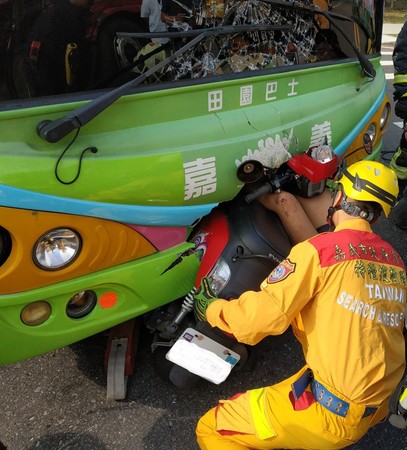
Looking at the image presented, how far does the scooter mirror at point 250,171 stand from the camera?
2.26 meters

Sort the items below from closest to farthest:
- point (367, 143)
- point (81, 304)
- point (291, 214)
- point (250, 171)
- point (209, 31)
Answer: point (81, 304)
point (209, 31)
point (250, 171)
point (291, 214)
point (367, 143)

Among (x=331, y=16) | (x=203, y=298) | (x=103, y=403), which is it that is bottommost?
(x=103, y=403)

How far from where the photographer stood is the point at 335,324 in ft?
5.59

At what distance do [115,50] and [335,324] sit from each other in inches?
57.5

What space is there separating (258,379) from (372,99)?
193cm

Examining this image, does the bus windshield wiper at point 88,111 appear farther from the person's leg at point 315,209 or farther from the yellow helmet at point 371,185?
the person's leg at point 315,209

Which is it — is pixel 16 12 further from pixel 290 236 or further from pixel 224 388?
pixel 224 388

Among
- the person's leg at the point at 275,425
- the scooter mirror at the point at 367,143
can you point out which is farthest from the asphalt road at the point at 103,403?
the scooter mirror at the point at 367,143

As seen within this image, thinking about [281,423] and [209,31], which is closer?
[281,423]

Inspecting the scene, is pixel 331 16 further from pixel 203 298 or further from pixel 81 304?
pixel 81 304

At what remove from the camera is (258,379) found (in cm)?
256

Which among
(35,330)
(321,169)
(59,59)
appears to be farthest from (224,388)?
(59,59)

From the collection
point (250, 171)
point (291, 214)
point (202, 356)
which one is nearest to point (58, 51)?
point (250, 171)

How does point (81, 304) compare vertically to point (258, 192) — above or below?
below
